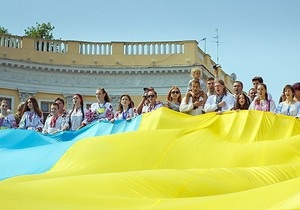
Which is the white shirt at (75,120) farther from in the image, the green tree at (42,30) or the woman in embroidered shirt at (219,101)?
the green tree at (42,30)

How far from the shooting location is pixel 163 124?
9922 millimetres

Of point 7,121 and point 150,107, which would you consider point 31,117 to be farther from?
point 150,107

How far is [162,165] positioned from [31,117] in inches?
227

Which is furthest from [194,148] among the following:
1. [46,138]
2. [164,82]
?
[164,82]

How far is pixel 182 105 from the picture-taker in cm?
1075

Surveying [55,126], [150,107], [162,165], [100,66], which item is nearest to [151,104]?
[150,107]

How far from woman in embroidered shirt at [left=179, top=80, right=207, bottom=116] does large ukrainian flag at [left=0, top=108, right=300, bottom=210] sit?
0.55 meters

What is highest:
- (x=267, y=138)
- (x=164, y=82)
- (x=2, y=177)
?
(x=164, y=82)

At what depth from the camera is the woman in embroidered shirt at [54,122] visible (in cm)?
1251

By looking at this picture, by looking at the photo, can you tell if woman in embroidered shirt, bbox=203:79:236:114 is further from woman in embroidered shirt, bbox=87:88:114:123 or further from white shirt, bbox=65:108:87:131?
white shirt, bbox=65:108:87:131

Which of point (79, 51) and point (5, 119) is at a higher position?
point (79, 51)

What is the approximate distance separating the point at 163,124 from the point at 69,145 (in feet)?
5.24

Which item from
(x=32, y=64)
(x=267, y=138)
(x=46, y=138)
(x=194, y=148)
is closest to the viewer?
(x=194, y=148)

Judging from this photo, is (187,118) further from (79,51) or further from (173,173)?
(79,51)
